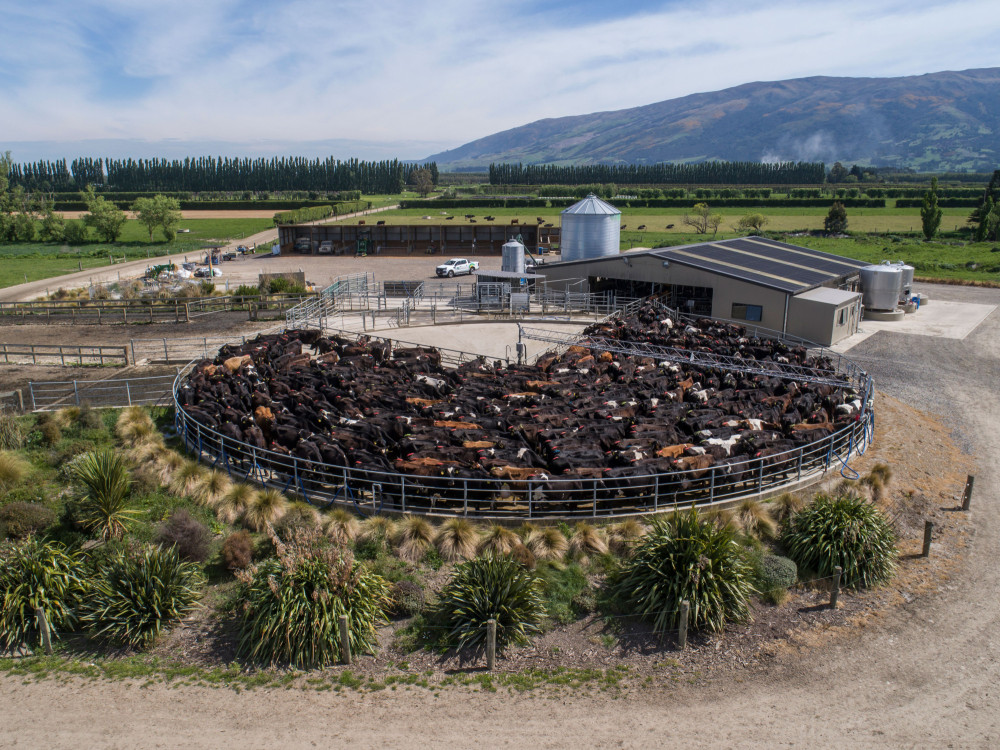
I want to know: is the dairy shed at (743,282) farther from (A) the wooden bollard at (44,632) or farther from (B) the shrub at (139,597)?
(A) the wooden bollard at (44,632)

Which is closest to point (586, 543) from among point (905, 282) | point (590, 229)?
point (590, 229)

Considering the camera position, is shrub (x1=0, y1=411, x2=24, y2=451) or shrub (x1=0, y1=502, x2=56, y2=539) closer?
shrub (x1=0, y1=502, x2=56, y2=539)

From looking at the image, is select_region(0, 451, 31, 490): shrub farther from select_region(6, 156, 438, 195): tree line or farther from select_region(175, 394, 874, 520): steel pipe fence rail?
select_region(6, 156, 438, 195): tree line

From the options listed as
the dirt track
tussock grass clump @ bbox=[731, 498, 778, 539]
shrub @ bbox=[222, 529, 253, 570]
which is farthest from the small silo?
the dirt track

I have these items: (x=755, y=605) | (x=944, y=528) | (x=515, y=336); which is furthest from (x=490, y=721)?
(x=515, y=336)

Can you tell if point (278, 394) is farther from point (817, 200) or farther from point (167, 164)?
point (167, 164)
